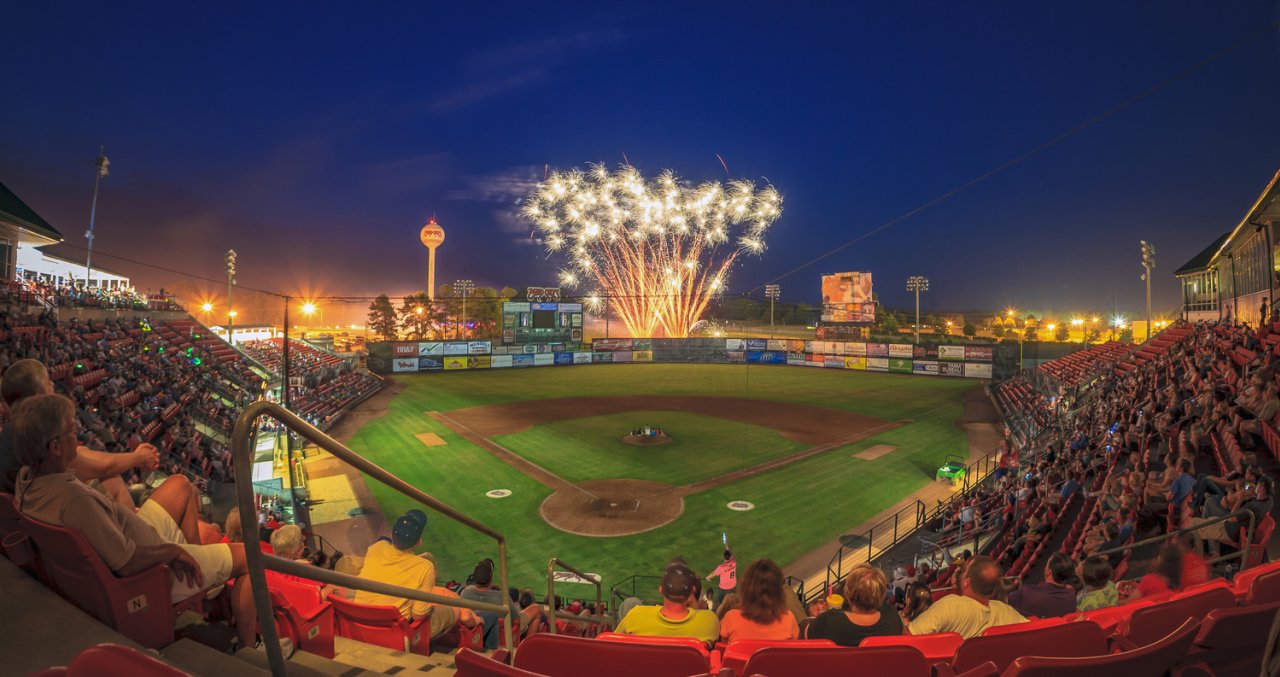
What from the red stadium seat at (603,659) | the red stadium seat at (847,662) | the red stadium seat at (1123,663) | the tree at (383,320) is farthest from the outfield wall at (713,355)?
the red stadium seat at (603,659)

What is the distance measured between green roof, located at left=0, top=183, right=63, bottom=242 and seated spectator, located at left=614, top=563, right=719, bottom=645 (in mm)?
27246

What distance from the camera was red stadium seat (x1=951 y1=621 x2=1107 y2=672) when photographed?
2.74 meters

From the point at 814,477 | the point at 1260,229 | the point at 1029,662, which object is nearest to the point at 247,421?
the point at 1029,662

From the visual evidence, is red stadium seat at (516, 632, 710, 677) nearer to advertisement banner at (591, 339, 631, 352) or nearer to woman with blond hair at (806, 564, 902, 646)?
woman with blond hair at (806, 564, 902, 646)

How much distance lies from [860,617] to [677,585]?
128 cm

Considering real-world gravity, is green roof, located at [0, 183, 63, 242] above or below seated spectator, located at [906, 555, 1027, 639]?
above

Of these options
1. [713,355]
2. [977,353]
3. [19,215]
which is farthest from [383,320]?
[977,353]

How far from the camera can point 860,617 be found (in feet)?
12.8

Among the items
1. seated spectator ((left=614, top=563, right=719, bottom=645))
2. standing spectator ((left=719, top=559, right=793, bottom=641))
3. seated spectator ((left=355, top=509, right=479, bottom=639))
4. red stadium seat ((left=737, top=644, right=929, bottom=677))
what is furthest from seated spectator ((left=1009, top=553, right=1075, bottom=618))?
seated spectator ((left=355, top=509, right=479, bottom=639))

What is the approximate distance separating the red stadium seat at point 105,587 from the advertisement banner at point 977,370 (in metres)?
63.2

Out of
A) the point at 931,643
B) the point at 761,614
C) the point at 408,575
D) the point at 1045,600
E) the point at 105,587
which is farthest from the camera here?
the point at 1045,600

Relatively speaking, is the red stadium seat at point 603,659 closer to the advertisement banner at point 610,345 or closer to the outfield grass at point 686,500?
the outfield grass at point 686,500

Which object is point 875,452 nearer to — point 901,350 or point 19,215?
point 19,215

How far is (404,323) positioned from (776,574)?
103m
